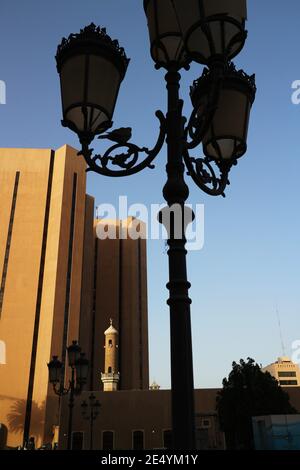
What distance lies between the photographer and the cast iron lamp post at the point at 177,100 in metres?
3.04

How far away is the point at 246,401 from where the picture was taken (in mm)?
32844

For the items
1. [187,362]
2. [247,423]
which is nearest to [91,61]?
[187,362]

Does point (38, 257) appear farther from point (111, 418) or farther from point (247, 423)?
point (247, 423)

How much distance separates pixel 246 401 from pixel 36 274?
2601cm

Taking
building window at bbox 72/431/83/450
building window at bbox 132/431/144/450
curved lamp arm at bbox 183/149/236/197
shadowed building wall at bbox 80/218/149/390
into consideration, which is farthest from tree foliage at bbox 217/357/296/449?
curved lamp arm at bbox 183/149/236/197

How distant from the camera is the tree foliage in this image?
31.6 m

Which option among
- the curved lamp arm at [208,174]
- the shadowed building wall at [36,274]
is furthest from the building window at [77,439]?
the curved lamp arm at [208,174]

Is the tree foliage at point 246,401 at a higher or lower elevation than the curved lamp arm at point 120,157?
higher

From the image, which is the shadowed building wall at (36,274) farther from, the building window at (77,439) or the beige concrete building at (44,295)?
the building window at (77,439)

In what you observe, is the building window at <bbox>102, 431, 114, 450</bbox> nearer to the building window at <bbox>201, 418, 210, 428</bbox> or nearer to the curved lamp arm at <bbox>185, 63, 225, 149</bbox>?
the building window at <bbox>201, 418, 210, 428</bbox>

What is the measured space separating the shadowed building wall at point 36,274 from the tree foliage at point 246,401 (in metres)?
17.6
